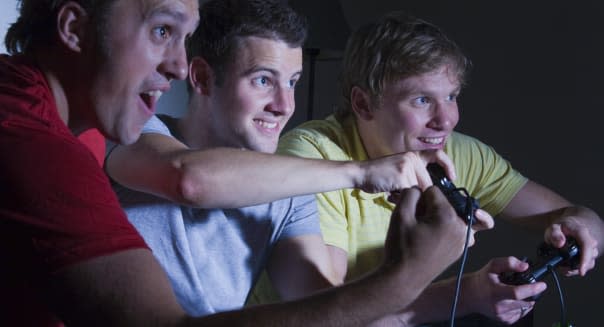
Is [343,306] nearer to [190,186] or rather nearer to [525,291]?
[190,186]

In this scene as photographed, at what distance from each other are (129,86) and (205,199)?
9.9 inches

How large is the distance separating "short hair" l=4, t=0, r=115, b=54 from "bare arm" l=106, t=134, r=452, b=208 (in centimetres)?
28

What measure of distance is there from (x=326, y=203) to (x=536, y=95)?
140cm

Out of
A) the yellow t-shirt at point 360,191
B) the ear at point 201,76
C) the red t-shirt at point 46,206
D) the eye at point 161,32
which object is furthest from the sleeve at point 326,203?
the red t-shirt at point 46,206

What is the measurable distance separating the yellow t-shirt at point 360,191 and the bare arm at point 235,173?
1.21 ft

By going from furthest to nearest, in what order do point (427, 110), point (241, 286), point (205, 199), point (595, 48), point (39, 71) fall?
point (595, 48)
point (427, 110)
point (241, 286)
point (205, 199)
point (39, 71)

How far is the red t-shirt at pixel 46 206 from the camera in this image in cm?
72

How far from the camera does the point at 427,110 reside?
5.79 feet

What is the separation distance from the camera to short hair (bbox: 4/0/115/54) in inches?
37.7

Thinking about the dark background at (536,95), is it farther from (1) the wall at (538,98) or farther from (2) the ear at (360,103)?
(2) the ear at (360,103)

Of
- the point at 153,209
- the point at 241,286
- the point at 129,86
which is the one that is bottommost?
the point at 241,286

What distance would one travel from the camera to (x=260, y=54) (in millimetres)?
1396

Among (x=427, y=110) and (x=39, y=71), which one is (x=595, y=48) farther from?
(x=39, y=71)

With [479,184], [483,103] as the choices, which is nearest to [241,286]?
[479,184]
